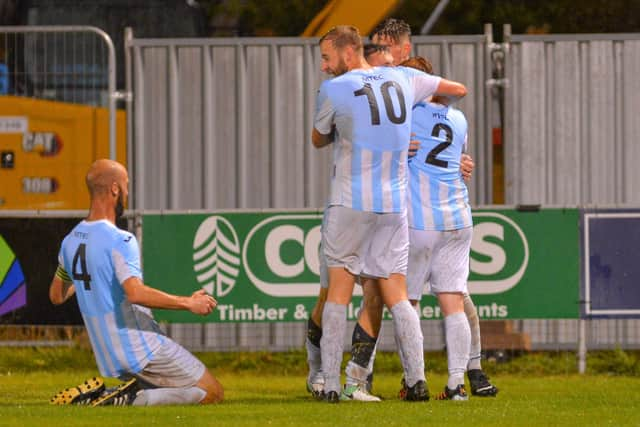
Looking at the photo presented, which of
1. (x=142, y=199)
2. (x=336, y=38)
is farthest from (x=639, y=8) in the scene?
(x=336, y=38)

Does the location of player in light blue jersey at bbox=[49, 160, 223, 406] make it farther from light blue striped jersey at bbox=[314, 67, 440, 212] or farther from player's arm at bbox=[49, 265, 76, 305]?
light blue striped jersey at bbox=[314, 67, 440, 212]

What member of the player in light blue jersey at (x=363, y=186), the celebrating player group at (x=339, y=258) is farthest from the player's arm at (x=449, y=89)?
the player in light blue jersey at (x=363, y=186)

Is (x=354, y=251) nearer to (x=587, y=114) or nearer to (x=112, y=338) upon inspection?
(x=112, y=338)

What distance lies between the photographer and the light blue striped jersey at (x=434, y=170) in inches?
348

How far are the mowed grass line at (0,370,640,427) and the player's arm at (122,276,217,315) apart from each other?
0.53m

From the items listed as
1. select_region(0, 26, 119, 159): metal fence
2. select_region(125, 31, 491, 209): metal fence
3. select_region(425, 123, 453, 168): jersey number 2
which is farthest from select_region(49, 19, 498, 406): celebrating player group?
select_region(0, 26, 119, 159): metal fence

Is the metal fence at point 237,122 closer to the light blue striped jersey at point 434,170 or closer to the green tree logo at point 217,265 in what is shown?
the green tree logo at point 217,265

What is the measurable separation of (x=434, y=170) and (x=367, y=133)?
826 mm

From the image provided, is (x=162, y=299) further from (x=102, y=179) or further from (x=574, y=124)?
(x=574, y=124)

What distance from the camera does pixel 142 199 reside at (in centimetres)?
1253

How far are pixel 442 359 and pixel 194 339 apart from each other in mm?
1889

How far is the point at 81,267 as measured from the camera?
8.16 metres

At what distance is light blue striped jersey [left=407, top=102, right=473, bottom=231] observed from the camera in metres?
8.85

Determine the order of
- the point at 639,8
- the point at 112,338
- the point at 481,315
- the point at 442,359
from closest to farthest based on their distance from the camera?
the point at 112,338
the point at 481,315
the point at 442,359
the point at 639,8
